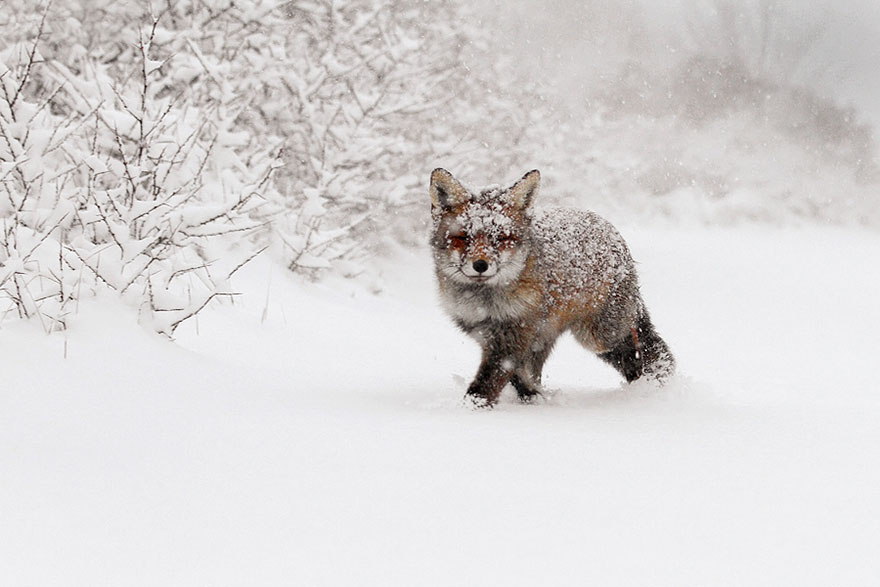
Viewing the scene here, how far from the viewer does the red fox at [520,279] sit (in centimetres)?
432

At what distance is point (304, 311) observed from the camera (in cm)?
806

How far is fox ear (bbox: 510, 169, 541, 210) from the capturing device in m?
4.39

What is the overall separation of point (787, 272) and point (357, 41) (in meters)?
8.85

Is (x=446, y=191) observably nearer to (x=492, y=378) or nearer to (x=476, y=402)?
(x=492, y=378)

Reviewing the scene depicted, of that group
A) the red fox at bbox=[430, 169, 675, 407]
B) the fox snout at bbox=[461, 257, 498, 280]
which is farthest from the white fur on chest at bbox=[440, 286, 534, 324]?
the fox snout at bbox=[461, 257, 498, 280]

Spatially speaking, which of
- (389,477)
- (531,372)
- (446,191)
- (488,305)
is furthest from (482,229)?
(389,477)

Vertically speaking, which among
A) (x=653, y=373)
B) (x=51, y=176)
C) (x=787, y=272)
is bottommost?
(x=653, y=373)

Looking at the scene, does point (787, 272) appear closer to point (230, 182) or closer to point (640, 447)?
point (230, 182)

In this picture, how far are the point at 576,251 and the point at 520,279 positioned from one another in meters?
0.49

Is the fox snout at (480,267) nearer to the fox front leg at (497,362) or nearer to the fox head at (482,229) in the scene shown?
the fox head at (482,229)

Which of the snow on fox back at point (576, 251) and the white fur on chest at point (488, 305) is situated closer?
the white fur on chest at point (488, 305)

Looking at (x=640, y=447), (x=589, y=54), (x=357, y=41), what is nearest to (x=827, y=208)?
(x=589, y=54)

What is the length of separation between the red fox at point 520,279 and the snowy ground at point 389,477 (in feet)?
0.95

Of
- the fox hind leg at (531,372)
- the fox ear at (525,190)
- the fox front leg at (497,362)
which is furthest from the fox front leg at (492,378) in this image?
the fox ear at (525,190)
